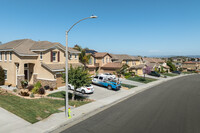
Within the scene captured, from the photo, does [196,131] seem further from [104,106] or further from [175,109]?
[104,106]

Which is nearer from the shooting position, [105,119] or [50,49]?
[105,119]

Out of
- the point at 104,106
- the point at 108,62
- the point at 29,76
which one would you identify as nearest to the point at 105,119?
the point at 104,106

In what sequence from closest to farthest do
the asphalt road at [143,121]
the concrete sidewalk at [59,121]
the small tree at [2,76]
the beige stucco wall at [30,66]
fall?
the concrete sidewalk at [59,121]
the asphalt road at [143,121]
the beige stucco wall at [30,66]
the small tree at [2,76]

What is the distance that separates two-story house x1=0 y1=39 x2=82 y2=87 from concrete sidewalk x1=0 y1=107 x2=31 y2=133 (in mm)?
11473

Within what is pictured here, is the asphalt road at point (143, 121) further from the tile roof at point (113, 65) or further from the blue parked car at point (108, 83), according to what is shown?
the tile roof at point (113, 65)

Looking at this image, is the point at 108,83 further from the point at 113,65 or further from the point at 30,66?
the point at 113,65

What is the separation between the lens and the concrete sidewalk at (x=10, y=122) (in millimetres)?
8900

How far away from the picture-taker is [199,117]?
12016mm

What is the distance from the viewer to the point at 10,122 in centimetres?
970

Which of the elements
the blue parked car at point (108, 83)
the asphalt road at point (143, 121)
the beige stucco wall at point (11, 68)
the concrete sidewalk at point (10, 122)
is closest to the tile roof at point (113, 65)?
the blue parked car at point (108, 83)

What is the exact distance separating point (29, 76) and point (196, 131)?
82.5 ft

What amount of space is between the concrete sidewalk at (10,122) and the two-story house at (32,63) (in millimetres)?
11473

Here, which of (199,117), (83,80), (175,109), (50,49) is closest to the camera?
(199,117)

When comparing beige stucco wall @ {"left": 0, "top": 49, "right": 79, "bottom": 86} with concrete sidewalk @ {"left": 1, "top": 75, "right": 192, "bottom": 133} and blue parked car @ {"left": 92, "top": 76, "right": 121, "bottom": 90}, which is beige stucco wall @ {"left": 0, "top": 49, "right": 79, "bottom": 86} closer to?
blue parked car @ {"left": 92, "top": 76, "right": 121, "bottom": 90}
